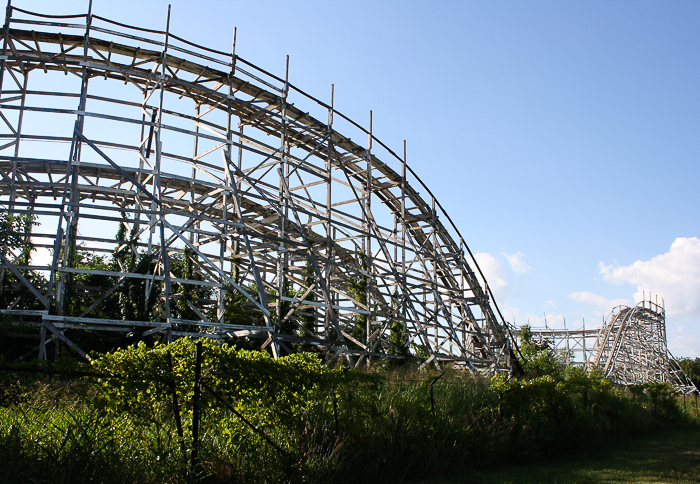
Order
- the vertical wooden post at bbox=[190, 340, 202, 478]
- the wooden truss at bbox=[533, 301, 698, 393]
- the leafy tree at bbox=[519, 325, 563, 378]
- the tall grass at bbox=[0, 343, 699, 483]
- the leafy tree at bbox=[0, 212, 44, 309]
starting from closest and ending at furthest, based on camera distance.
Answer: the tall grass at bbox=[0, 343, 699, 483], the vertical wooden post at bbox=[190, 340, 202, 478], the leafy tree at bbox=[0, 212, 44, 309], the leafy tree at bbox=[519, 325, 563, 378], the wooden truss at bbox=[533, 301, 698, 393]

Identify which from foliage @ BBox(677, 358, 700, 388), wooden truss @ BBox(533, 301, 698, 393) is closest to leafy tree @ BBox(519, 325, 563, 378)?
wooden truss @ BBox(533, 301, 698, 393)

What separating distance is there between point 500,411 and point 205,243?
9.05m

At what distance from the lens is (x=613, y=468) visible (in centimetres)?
1059

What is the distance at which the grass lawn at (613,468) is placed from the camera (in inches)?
358

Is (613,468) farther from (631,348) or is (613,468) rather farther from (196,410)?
(631,348)

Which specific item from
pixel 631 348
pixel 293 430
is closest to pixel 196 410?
pixel 293 430

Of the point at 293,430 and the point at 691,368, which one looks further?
the point at 691,368

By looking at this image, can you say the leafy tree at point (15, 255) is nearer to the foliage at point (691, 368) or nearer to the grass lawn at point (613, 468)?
the grass lawn at point (613, 468)

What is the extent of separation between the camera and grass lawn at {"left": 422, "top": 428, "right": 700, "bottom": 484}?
29.8 feet

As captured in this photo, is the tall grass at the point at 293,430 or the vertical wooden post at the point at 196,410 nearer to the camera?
the tall grass at the point at 293,430

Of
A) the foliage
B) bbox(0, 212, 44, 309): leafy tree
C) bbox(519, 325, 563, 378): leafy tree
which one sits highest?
bbox(0, 212, 44, 309): leafy tree

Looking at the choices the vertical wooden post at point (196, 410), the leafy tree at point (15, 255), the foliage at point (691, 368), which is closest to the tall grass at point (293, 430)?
the vertical wooden post at point (196, 410)

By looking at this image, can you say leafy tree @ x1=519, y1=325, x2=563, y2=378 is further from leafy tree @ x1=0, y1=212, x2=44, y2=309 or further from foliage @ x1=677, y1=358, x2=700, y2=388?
foliage @ x1=677, y1=358, x2=700, y2=388

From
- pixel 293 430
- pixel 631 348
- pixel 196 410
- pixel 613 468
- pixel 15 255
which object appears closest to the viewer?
pixel 196 410
